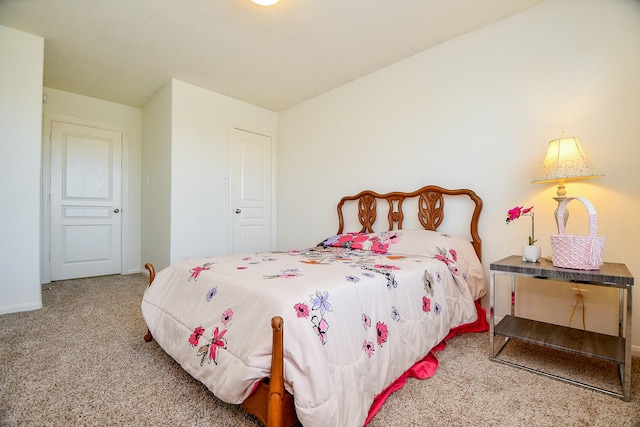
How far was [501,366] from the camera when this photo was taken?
1700mm

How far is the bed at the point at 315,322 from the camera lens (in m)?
1.02

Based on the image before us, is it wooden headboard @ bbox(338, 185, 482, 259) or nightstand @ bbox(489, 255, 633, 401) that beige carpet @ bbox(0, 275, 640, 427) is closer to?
nightstand @ bbox(489, 255, 633, 401)

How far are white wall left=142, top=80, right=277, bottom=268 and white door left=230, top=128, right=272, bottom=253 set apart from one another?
0.13 m

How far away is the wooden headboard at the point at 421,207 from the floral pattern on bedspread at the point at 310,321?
28.8 inches

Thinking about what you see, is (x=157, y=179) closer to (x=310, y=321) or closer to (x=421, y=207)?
(x=421, y=207)

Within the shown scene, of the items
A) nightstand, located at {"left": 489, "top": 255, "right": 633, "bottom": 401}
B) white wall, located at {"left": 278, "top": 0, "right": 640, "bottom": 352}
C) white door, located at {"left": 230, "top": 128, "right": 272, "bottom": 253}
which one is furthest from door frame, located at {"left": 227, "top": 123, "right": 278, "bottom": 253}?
nightstand, located at {"left": 489, "top": 255, "right": 633, "bottom": 401}

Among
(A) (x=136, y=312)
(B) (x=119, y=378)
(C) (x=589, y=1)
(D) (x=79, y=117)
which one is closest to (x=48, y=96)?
(D) (x=79, y=117)

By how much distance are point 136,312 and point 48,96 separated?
10.1ft

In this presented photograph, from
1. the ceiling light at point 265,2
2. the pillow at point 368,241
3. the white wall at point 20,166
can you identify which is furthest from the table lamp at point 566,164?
the white wall at point 20,166

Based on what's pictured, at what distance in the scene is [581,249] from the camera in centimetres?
156

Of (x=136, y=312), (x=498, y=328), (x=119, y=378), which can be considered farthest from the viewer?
(x=136, y=312)

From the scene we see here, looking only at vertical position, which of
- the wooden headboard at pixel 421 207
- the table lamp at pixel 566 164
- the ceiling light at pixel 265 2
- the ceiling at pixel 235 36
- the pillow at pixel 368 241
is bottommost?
the pillow at pixel 368 241

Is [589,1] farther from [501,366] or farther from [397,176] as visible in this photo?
[501,366]

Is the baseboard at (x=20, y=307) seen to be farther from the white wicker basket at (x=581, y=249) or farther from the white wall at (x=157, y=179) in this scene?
the white wicker basket at (x=581, y=249)
